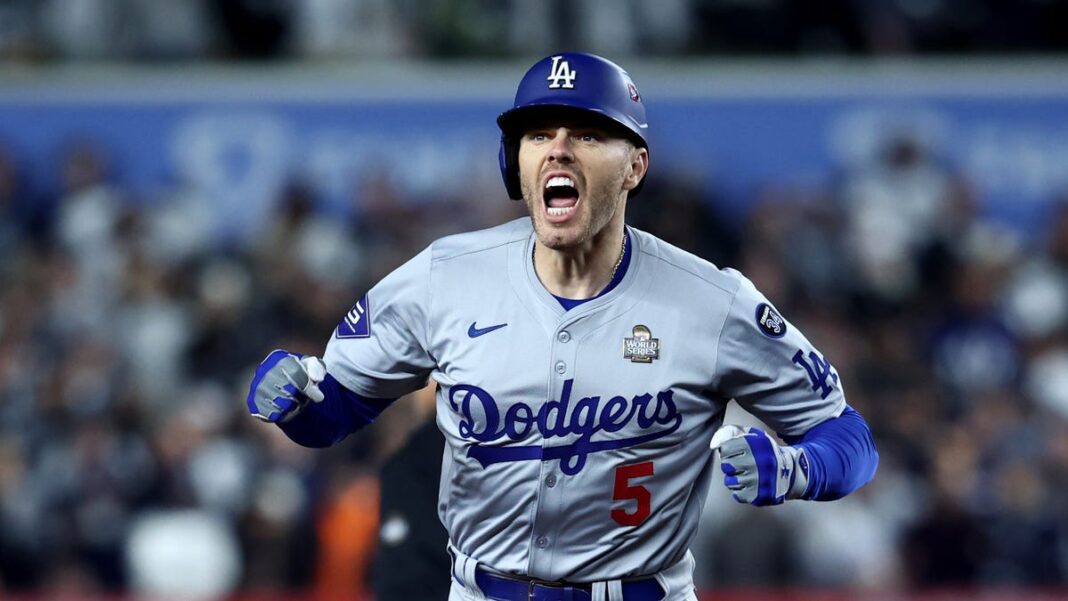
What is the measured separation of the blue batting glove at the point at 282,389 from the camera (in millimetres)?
3947

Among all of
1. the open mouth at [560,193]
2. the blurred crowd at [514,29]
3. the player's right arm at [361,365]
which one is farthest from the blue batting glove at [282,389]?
the blurred crowd at [514,29]

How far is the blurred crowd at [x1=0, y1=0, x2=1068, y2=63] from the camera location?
1077 cm

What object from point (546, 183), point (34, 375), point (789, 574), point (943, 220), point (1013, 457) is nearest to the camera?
point (546, 183)

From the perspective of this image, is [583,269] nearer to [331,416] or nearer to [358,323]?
[358,323]

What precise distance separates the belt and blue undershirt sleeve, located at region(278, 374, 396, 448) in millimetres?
516

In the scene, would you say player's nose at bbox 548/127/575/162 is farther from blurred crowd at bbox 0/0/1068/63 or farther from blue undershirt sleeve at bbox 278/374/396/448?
blurred crowd at bbox 0/0/1068/63

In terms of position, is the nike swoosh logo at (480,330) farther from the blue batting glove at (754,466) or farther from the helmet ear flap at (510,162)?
the blue batting glove at (754,466)

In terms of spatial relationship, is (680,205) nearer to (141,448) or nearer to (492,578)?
(141,448)

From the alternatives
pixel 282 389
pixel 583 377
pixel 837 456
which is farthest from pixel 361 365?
pixel 837 456

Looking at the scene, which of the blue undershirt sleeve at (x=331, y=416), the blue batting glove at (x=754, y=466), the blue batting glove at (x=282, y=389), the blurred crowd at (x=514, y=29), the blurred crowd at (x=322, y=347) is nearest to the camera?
the blue batting glove at (x=754, y=466)

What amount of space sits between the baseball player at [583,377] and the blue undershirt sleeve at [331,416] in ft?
0.05

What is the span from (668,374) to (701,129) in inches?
267

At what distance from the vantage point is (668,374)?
12.8 ft

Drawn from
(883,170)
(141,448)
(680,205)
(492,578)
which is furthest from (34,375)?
(492,578)
